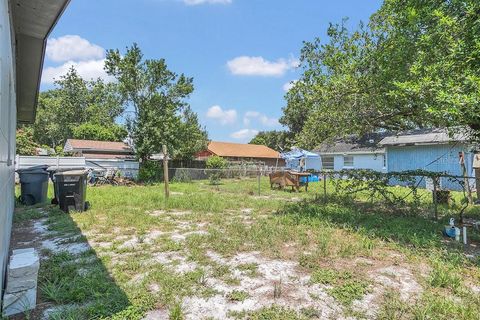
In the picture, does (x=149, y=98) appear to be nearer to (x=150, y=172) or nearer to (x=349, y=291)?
(x=150, y=172)

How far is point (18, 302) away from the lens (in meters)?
3.06

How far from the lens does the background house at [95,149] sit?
26.8m

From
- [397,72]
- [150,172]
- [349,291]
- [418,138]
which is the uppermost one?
[397,72]

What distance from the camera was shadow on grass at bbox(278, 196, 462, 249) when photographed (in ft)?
19.4

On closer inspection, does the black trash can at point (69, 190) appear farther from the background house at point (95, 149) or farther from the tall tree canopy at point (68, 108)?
the tall tree canopy at point (68, 108)

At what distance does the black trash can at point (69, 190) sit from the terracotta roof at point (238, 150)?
26.4 m

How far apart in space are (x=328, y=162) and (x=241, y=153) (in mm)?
13759

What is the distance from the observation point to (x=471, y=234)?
20.5 feet

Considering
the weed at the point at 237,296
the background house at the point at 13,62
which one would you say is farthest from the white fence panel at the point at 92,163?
the weed at the point at 237,296

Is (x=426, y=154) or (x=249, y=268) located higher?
(x=426, y=154)

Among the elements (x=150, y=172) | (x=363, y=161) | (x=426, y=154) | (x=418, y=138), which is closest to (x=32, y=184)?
(x=150, y=172)

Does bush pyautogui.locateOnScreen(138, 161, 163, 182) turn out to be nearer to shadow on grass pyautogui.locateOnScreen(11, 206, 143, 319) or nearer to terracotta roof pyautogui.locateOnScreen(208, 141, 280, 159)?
terracotta roof pyautogui.locateOnScreen(208, 141, 280, 159)

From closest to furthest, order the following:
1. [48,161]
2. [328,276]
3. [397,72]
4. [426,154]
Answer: [328,276] → [397,72] → [48,161] → [426,154]

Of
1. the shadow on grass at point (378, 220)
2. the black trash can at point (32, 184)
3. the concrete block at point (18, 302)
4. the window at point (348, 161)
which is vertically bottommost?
the shadow on grass at point (378, 220)
